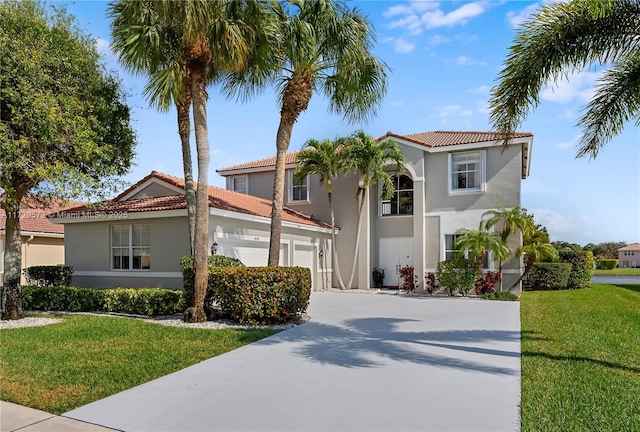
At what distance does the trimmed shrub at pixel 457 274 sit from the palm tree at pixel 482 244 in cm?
41

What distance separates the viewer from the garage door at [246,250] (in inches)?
613

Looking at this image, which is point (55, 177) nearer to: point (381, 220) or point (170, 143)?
point (170, 143)

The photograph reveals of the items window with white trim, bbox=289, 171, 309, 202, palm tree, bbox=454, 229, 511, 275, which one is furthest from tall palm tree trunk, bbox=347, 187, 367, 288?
palm tree, bbox=454, 229, 511, 275

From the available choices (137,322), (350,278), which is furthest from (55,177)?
(350,278)

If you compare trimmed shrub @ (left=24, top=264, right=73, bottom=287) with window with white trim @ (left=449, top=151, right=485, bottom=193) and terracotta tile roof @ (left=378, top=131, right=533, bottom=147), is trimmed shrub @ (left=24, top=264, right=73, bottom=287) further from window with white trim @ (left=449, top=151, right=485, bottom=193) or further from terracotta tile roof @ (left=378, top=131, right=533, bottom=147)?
window with white trim @ (left=449, top=151, right=485, bottom=193)

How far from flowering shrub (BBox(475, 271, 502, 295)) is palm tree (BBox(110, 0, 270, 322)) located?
12.1 meters

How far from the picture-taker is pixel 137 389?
605cm

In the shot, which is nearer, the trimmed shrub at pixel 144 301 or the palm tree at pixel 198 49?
the palm tree at pixel 198 49

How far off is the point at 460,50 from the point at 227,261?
360 inches

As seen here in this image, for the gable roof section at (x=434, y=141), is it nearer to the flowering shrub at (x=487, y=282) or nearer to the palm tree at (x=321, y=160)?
the palm tree at (x=321, y=160)

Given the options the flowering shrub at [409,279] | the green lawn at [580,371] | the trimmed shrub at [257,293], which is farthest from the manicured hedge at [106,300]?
the flowering shrub at [409,279]

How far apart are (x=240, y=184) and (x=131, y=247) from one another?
32.1 feet

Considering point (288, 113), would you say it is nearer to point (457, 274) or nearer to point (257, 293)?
point (257, 293)

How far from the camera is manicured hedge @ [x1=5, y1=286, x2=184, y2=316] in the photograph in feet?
40.4
